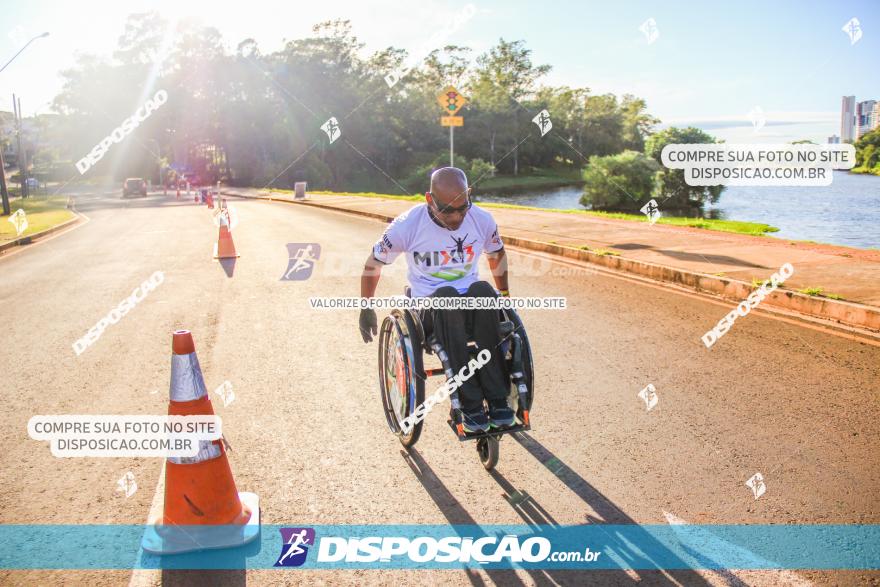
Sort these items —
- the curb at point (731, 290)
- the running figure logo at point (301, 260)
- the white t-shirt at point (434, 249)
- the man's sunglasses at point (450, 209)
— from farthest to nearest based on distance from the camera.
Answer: the running figure logo at point (301, 260) → the curb at point (731, 290) → the white t-shirt at point (434, 249) → the man's sunglasses at point (450, 209)

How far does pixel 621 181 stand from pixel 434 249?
33.1 m

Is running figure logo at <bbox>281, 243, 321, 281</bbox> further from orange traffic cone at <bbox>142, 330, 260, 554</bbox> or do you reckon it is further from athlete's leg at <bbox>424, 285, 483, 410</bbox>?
orange traffic cone at <bbox>142, 330, 260, 554</bbox>

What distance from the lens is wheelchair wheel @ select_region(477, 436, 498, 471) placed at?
377 cm

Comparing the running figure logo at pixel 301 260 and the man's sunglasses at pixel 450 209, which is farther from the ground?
the man's sunglasses at pixel 450 209

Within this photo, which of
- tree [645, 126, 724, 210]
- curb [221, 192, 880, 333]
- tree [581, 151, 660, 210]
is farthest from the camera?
tree [581, 151, 660, 210]

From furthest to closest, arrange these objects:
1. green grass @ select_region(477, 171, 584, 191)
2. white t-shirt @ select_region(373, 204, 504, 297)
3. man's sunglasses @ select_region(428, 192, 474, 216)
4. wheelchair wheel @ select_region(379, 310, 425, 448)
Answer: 1. green grass @ select_region(477, 171, 584, 191)
2. white t-shirt @ select_region(373, 204, 504, 297)
3. man's sunglasses @ select_region(428, 192, 474, 216)
4. wheelchair wheel @ select_region(379, 310, 425, 448)

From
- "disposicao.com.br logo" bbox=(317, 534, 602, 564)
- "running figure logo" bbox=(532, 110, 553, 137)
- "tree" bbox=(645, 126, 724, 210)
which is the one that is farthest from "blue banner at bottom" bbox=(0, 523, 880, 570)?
"tree" bbox=(645, 126, 724, 210)

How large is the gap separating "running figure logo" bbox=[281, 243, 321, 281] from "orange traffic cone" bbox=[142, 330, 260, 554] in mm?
6845

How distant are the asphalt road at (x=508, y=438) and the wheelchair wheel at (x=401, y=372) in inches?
6.5

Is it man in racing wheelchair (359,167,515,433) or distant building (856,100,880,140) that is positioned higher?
distant building (856,100,880,140)

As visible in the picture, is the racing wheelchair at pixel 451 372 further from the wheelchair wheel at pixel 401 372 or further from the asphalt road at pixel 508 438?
the asphalt road at pixel 508 438

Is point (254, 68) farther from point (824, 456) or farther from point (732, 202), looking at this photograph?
point (824, 456)

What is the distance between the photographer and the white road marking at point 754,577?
2781mm

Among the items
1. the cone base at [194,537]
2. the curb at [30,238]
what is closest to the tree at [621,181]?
the curb at [30,238]
